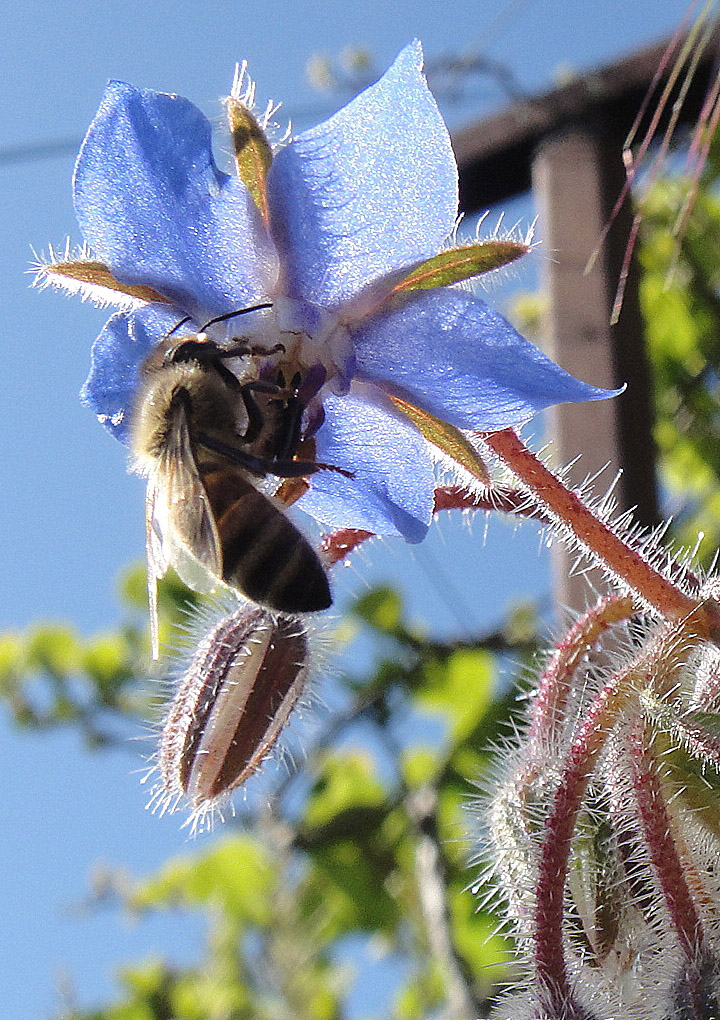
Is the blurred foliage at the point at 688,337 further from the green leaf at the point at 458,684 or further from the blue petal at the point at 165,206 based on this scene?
the blue petal at the point at 165,206

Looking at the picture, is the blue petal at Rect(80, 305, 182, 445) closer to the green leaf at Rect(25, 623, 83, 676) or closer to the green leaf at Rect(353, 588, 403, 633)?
the green leaf at Rect(353, 588, 403, 633)

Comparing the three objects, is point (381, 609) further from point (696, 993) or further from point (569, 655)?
point (696, 993)

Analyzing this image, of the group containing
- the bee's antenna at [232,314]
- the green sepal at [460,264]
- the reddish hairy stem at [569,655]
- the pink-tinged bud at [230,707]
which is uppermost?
the bee's antenna at [232,314]

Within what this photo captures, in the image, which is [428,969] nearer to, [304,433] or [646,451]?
[646,451]

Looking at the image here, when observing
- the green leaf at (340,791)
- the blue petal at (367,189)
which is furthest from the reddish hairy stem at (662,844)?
the green leaf at (340,791)

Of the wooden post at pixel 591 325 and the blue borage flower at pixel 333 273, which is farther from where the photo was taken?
the wooden post at pixel 591 325

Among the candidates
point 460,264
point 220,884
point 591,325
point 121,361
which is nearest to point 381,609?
point 220,884

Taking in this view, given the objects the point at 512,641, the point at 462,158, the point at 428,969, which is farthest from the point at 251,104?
the point at 428,969
